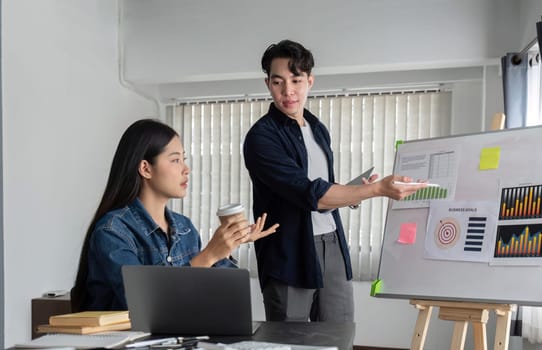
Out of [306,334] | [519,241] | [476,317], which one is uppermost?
[519,241]

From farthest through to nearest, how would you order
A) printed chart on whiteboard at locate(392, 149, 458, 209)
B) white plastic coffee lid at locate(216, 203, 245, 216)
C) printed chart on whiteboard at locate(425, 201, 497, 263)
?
printed chart on whiteboard at locate(392, 149, 458, 209), printed chart on whiteboard at locate(425, 201, 497, 263), white plastic coffee lid at locate(216, 203, 245, 216)

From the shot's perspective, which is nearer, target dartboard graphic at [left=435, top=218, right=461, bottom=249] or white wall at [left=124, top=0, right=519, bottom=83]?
target dartboard graphic at [left=435, top=218, right=461, bottom=249]

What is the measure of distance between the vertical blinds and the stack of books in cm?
294

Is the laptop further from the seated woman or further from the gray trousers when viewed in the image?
the gray trousers

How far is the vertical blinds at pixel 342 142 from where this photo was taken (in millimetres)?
4023

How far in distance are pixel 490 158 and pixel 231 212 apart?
1.22m

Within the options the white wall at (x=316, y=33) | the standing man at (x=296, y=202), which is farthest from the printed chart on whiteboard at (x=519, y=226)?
the white wall at (x=316, y=33)

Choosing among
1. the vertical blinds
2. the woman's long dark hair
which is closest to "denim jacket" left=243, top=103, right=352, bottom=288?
the woman's long dark hair

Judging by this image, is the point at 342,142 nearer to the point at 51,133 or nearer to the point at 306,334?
the point at 51,133

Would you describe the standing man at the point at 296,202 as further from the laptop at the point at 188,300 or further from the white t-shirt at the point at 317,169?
the laptop at the point at 188,300

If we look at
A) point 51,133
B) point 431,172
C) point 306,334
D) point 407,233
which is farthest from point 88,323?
point 51,133

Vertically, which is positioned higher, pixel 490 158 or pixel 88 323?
pixel 490 158

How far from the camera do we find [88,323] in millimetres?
1220

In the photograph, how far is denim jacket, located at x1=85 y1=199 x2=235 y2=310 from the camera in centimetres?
143
